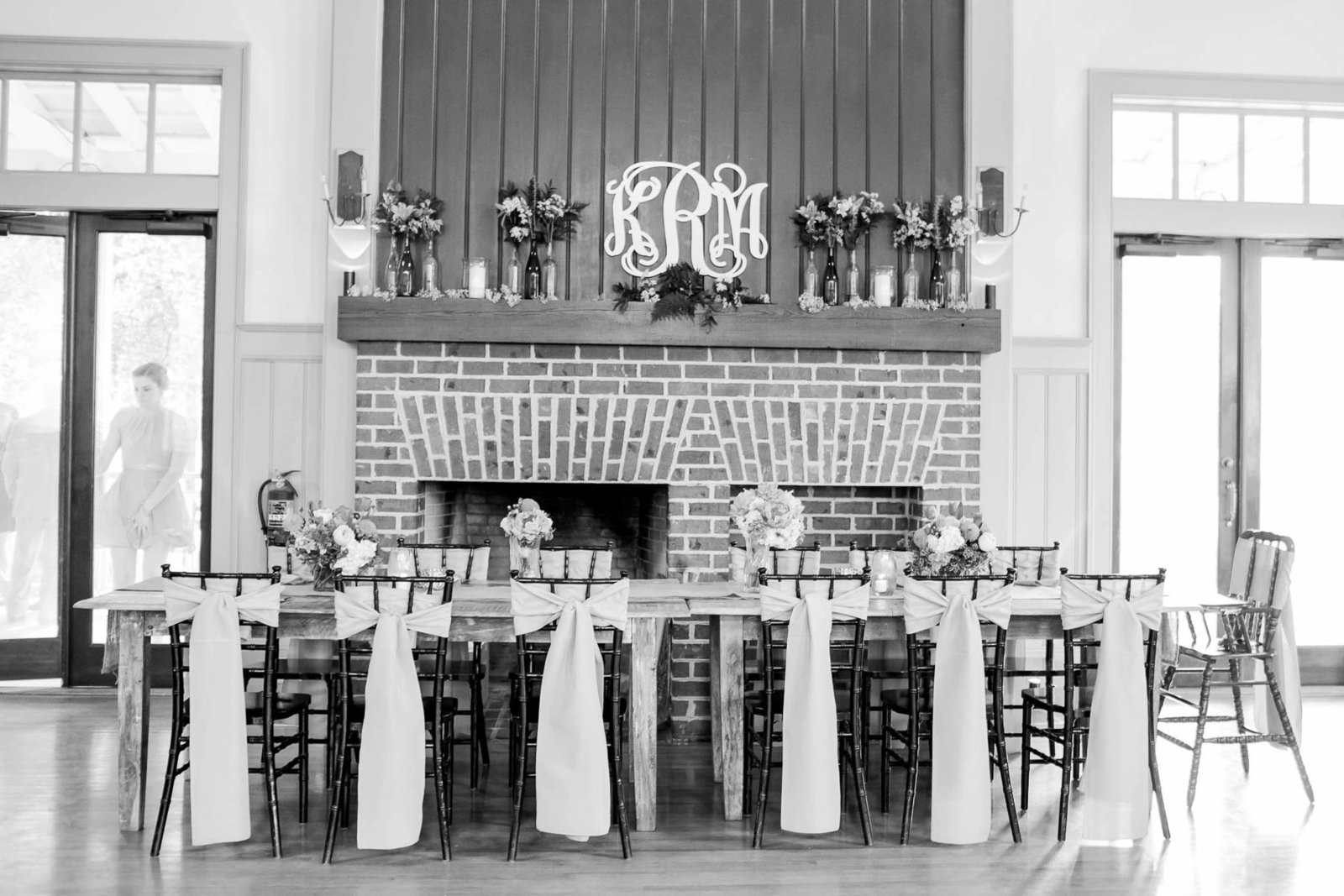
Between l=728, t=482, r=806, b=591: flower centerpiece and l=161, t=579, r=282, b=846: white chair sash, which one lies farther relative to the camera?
l=728, t=482, r=806, b=591: flower centerpiece

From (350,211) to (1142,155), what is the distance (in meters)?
4.35

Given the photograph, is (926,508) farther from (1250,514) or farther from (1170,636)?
(1250,514)

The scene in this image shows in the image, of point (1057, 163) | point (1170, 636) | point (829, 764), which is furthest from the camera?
point (1057, 163)

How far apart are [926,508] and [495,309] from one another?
237cm

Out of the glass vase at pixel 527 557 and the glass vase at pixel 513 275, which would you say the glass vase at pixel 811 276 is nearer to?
the glass vase at pixel 513 275

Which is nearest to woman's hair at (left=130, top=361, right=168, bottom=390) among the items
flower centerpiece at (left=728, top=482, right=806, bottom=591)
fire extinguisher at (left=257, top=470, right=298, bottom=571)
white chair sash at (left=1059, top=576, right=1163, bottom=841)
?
fire extinguisher at (left=257, top=470, right=298, bottom=571)

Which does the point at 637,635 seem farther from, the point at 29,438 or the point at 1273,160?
A: the point at 1273,160

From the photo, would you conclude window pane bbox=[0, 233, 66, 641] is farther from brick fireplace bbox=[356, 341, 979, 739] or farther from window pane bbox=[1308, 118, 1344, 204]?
window pane bbox=[1308, 118, 1344, 204]

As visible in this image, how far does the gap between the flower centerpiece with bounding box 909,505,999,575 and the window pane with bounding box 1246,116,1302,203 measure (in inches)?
128

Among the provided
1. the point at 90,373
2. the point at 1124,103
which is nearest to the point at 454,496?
the point at 90,373

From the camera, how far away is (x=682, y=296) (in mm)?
5297

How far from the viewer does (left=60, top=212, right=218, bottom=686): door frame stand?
19.7 ft

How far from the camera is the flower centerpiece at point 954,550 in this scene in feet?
14.2

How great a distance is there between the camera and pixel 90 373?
19.8 ft
